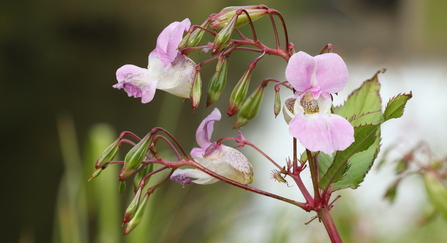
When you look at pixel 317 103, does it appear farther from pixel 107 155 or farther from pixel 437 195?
pixel 437 195

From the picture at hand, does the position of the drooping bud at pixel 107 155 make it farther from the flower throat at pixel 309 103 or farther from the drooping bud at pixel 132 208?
the flower throat at pixel 309 103

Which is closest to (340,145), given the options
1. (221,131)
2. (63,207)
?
(63,207)

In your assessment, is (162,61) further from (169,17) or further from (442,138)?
(169,17)

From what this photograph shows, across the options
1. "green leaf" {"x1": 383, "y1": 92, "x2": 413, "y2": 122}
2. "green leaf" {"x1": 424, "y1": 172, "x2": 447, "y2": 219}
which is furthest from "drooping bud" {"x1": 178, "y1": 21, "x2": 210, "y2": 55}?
"green leaf" {"x1": 424, "y1": 172, "x2": 447, "y2": 219}

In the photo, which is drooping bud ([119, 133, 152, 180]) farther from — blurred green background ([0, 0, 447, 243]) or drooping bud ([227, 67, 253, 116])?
blurred green background ([0, 0, 447, 243])

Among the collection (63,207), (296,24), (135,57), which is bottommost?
(296,24)

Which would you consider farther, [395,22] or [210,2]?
[395,22]
